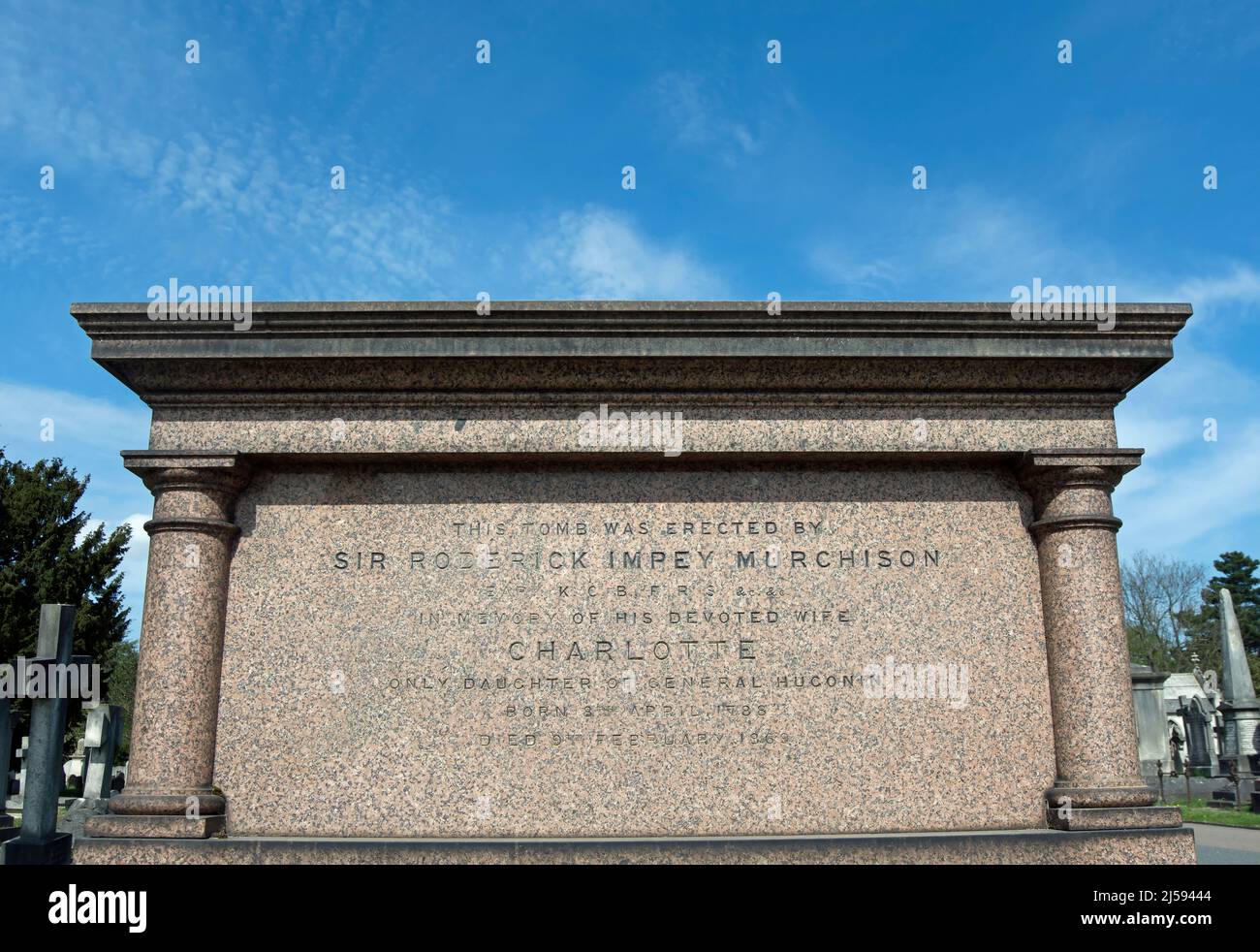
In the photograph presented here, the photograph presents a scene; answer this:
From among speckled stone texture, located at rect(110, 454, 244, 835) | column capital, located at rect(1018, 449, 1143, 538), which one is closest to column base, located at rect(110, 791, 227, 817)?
speckled stone texture, located at rect(110, 454, 244, 835)

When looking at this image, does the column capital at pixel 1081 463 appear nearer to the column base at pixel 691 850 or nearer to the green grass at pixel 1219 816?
the column base at pixel 691 850

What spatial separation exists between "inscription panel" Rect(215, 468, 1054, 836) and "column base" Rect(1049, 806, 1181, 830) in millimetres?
305

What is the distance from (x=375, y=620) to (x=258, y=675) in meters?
0.81

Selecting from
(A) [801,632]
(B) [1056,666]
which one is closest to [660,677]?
(A) [801,632]

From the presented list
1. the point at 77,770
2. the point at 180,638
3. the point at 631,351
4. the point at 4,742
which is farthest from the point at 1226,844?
the point at 77,770

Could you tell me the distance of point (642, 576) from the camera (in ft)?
20.1

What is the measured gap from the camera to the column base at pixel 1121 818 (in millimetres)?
5578

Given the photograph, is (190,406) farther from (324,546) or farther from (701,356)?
(701,356)

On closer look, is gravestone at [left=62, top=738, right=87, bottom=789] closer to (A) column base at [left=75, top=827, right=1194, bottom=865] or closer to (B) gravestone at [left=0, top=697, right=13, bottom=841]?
(B) gravestone at [left=0, top=697, right=13, bottom=841]

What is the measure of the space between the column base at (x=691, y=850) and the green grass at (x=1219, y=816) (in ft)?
33.7

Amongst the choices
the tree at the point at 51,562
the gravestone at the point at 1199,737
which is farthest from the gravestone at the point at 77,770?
the gravestone at the point at 1199,737

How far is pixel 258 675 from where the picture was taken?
5910mm
